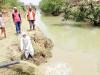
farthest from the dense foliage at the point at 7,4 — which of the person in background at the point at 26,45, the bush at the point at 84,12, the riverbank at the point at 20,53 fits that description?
the person in background at the point at 26,45

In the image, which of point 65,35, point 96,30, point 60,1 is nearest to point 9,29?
point 65,35

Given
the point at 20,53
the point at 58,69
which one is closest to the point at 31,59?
the point at 20,53

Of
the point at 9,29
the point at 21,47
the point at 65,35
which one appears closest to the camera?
the point at 21,47

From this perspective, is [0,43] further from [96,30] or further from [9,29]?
[96,30]

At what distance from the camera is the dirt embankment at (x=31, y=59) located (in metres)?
12.2

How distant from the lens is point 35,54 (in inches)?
627

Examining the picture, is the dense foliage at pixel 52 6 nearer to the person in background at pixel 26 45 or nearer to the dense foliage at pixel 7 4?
the dense foliage at pixel 7 4

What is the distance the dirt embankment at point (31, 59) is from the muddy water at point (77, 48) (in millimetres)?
420

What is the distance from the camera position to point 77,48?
66.2 ft

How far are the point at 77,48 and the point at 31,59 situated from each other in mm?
5442

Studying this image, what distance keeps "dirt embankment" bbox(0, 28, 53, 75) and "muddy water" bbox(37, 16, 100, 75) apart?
420 mm

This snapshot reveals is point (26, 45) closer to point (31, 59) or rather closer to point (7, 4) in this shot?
point (31, 59)

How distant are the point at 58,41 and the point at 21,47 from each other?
7.58 metres

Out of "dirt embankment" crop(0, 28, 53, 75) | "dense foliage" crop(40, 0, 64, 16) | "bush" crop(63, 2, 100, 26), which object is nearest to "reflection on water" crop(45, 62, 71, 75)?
"dirt embankment" crop(0, 28, 53, 75)
